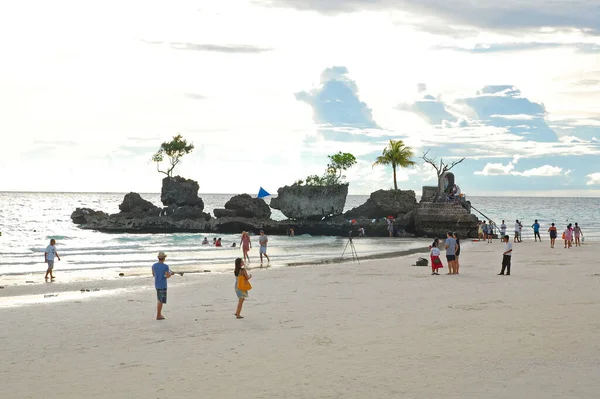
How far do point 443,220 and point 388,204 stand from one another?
1851 cm

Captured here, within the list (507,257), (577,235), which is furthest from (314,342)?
(577,235)

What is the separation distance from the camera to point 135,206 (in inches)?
3147

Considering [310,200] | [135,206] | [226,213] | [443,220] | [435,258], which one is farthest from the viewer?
[135,206]

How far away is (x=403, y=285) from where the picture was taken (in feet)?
67.4

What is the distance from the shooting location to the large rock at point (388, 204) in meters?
71.7

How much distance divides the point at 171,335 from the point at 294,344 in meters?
2.81

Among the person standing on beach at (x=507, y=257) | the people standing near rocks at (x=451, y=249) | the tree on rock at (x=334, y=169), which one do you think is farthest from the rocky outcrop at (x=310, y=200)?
the person standing on beach at (x=507, y=257)

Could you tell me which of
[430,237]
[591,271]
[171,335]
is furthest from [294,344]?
[430,237]

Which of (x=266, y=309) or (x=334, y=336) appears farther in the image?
(x=266, y=309)

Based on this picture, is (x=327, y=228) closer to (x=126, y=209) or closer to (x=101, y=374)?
(x=126, y=209)

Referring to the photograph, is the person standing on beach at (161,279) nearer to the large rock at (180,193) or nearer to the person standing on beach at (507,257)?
the person standing on beach at (507,257)

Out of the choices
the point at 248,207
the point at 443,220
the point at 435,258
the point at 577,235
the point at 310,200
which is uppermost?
the point at 310,200

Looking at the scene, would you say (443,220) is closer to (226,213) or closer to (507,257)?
(226,213)

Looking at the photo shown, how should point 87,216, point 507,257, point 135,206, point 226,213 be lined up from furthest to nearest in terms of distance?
point 87,216 → point 135,206 → point 226,213 → point 507,257
